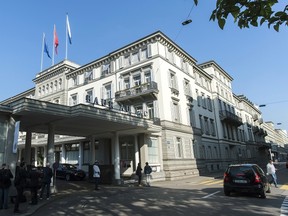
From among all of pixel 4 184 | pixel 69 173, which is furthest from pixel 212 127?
pixel 4 184

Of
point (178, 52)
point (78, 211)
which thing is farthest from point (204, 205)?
point (178, 52)

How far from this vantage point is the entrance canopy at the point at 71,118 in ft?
46.8

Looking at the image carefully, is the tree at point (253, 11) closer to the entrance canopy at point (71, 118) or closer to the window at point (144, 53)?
the entrance canopy at point (71, 118)

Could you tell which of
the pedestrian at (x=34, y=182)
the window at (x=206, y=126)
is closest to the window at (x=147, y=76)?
the window at (x=206, y=126)

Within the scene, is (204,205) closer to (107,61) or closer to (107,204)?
(107,204)

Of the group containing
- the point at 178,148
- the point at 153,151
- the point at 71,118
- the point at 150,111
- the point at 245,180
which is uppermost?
the point at 150,111

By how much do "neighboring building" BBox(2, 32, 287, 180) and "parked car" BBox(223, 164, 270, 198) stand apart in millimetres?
8941

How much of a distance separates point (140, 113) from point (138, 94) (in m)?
2.65

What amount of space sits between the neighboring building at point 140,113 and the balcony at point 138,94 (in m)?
0.11

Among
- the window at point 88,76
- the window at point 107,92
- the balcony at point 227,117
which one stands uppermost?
the window at point 88,76

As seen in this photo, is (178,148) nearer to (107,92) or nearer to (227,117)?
(107,92)

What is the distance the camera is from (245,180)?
12352 mm

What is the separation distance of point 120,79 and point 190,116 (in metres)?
10.4

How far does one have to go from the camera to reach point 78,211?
9914 mm
